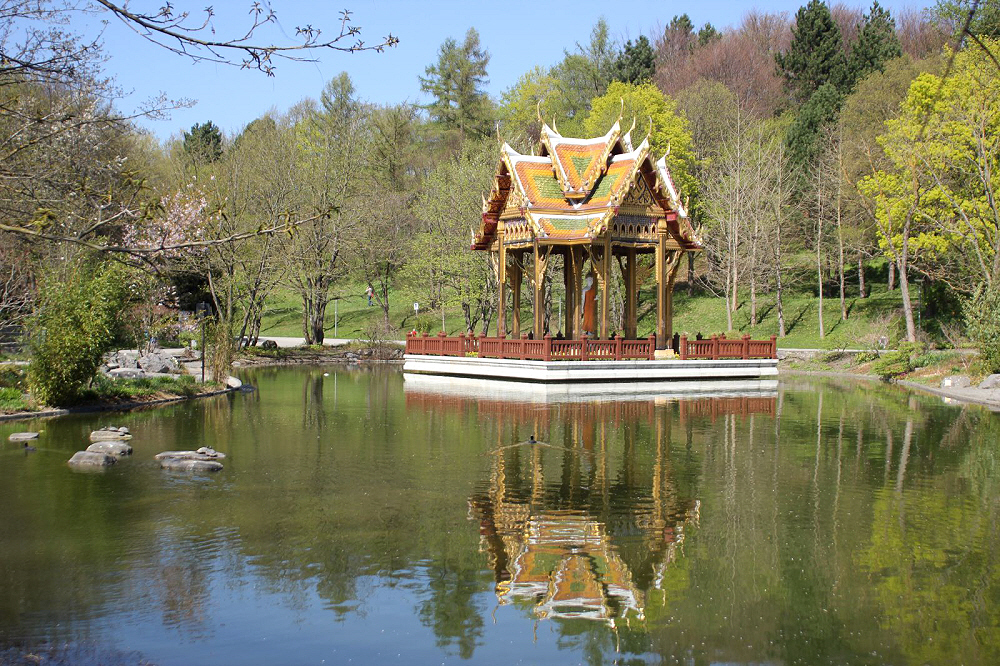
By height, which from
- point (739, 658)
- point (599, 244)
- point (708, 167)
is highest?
point (708, 167)

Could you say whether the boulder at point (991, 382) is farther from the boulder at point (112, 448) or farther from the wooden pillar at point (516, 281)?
the boulder at point (112, 448)

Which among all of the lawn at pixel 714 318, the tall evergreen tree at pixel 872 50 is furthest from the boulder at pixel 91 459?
the tall evergreen tree at pixel 872 50

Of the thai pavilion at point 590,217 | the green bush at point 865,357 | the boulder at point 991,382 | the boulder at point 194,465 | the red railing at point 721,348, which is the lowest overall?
the boulder at point 194,465

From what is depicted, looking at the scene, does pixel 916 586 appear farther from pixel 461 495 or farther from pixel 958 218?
pixel 958 218

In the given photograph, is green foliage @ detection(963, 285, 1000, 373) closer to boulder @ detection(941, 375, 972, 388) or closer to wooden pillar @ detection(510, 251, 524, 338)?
boulder @ detection(941, 375, 972, 388)

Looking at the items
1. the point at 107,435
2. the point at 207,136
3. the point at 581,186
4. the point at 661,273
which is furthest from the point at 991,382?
the point at 207,136

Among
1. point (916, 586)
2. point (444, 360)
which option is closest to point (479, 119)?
point (444, 360)

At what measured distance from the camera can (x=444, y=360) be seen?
38188 mm

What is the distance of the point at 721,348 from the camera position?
3609cm

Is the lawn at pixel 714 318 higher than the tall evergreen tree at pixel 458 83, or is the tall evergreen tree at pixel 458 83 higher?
the tall evergreen tree at pixel 458 83

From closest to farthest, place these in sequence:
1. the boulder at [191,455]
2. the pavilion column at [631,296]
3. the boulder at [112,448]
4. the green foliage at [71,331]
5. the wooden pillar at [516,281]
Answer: the boulder at [191,455] → the boulder at [112,448] → the green foliage at [71,331] → the pavilion column at [631,296] → the wooden pillar at [516,281]

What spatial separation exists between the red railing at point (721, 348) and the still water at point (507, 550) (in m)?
16.1

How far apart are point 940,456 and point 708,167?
48.8m

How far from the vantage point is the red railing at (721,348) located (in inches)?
1393
